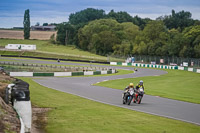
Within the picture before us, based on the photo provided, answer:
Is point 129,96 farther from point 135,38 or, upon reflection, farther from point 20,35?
point 20,35

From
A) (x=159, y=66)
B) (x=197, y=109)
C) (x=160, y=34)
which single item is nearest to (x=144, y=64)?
(x=159, y=66)

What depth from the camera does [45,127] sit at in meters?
12.4

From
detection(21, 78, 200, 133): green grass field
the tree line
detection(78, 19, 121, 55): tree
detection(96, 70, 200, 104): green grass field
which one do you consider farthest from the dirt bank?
→ detection(78, 19, 121, 55): tree

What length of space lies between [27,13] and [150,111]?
153 meters

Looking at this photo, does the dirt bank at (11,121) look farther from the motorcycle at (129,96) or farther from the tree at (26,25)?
the tree at (26,25)

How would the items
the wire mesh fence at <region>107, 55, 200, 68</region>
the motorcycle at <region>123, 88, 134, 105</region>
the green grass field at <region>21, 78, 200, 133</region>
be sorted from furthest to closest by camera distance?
the wire mesh fence at <region>107, 55, 200, 68</region>
the motorcycle at <region>123, 88, 134, 105</region>
the green grass field at <region>21, 78, 200, 133</region>

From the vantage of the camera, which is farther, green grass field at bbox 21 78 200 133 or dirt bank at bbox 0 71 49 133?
green grass field at bbox 21 78 200 133

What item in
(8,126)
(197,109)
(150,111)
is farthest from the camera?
(197,109)

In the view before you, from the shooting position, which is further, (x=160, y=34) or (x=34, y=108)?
(x=160, y=34)

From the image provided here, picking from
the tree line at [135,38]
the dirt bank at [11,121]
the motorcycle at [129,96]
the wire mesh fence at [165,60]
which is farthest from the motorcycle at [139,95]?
→ the tree line at [135,38]

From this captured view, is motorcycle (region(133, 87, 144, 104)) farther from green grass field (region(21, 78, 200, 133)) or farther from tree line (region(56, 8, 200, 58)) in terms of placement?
tree line (region(56, 8, 200, 58))

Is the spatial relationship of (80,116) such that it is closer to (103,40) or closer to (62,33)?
(103,40)

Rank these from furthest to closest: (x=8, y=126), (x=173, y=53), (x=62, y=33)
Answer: (x=62, y=33), (x=173, y=53), (x=8, y=126)

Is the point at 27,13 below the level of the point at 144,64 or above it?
above
